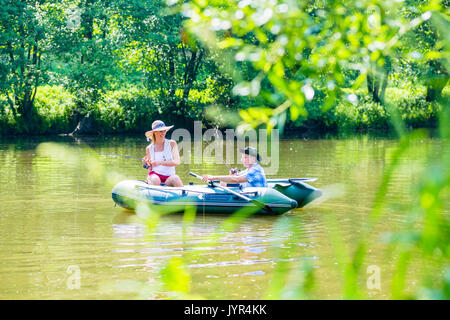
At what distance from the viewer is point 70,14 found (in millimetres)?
24578

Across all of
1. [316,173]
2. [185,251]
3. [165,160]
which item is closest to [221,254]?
[185,251]

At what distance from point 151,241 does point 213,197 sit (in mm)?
1795

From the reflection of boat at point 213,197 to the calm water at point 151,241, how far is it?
17 cm

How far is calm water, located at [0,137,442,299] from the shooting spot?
536cm

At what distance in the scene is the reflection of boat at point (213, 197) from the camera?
339 inches

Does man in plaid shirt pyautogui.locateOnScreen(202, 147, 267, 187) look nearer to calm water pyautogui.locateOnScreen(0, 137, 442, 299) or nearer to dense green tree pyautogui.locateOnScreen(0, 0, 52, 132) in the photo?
calm water pyautogui.locateOnScreen(0, 137, 442, 299)

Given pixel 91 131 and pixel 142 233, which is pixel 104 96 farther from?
pixel 142 233

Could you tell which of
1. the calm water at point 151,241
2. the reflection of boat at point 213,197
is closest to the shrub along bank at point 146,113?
the calm water at point 151,241

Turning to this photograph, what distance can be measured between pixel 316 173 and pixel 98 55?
14.0 m

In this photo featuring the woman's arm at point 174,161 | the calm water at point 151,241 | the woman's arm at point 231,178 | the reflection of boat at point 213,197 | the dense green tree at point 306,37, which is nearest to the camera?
the dense green tree at point 306,37

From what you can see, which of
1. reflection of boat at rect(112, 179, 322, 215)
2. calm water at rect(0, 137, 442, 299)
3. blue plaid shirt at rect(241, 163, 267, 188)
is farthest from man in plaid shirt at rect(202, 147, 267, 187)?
calm water at rect(0, 137, 442, 299)

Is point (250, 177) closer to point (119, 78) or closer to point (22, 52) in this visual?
point (22, 52)

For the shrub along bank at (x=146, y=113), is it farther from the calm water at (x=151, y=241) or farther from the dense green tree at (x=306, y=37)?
the dense green tree at (x=306, y=37)

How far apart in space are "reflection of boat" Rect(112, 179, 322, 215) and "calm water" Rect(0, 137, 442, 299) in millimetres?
175
